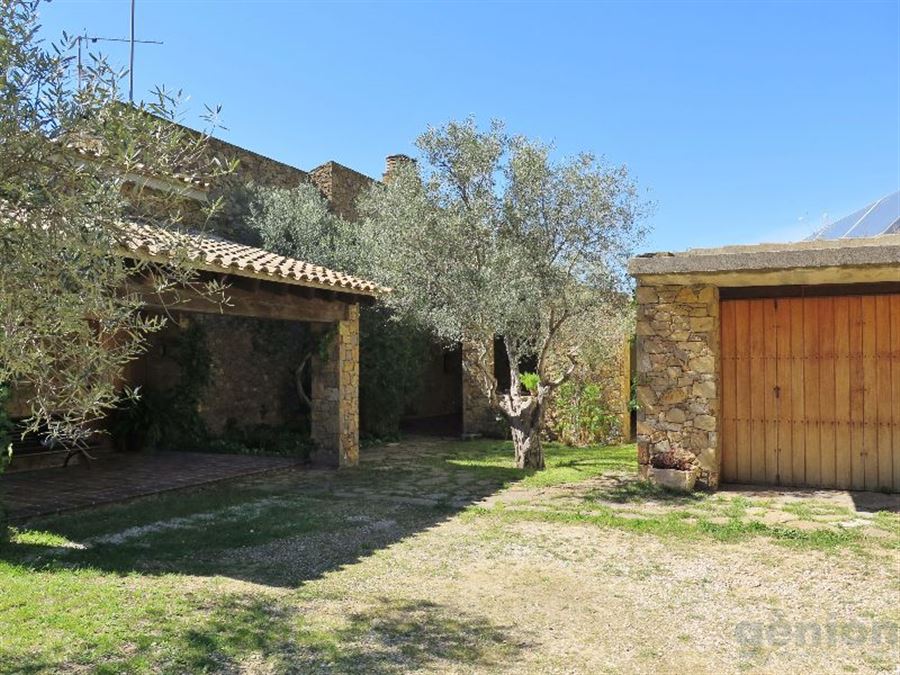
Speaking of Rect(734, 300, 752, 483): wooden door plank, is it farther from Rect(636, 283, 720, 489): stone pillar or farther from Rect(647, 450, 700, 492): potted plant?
Rect(647, 450, 700, 492): potted plant

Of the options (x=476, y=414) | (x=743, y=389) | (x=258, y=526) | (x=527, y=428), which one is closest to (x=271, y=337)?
(x=476, y=414)

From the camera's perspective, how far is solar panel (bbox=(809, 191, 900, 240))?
37.1 ft

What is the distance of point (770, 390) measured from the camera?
28.7 feet

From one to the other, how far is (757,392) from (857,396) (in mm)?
1116

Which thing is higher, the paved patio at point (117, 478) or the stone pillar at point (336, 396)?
the stone pillar at point (336, 396)

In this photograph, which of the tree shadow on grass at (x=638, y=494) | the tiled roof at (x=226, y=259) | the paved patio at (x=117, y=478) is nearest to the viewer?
the tiled roof at (x=226, y=259)

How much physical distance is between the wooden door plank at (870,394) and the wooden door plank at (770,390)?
98cm

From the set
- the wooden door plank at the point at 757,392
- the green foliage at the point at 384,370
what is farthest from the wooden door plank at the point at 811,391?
the green foliage at the point at 384,370

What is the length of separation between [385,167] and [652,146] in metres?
7.27

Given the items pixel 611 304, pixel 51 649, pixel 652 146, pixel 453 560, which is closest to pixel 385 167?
pixel 652 146

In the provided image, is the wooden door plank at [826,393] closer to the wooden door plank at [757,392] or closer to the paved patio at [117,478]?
the wooden door plank at [757,392]

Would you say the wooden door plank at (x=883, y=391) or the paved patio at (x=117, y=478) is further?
the wooden door plank at (x=883, y=391)

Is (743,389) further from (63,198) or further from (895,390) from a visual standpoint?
(63,198)

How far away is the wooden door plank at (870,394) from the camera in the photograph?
8.24 m
